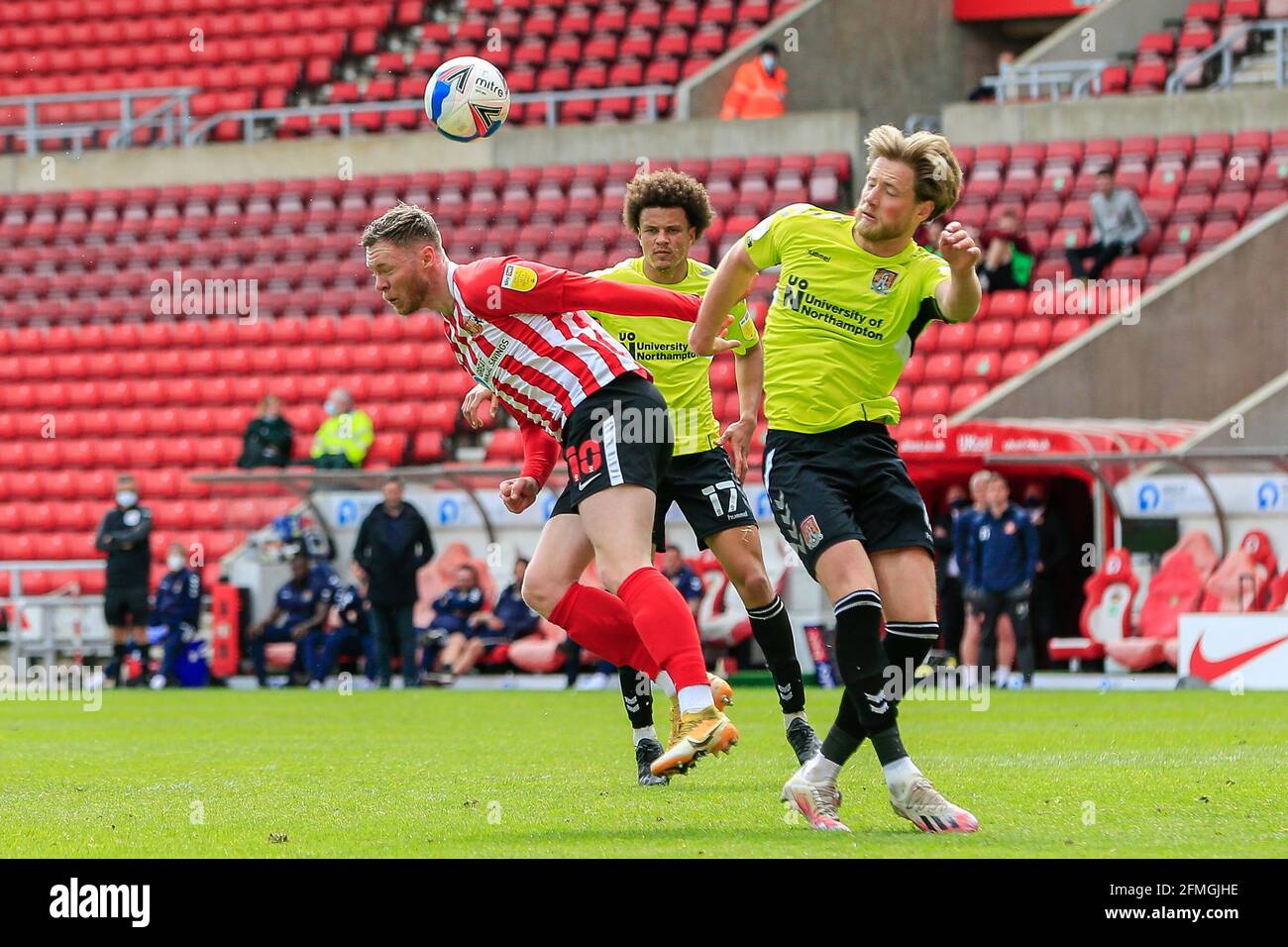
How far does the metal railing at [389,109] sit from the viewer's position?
26516 mm

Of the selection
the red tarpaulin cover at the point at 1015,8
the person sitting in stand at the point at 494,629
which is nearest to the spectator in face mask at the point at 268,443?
the person sitting in stand at the point at 494,629

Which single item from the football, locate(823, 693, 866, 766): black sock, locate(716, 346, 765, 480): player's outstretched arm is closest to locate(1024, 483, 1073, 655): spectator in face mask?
the football

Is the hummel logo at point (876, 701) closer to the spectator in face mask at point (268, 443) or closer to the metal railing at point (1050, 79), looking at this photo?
the spectator in face mask at point (268, 443)

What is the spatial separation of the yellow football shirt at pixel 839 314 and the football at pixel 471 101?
4.09 m

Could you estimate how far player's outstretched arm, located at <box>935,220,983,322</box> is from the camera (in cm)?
603

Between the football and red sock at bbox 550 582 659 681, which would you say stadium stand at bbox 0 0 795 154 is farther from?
red sock at bbox 550 582 659 681

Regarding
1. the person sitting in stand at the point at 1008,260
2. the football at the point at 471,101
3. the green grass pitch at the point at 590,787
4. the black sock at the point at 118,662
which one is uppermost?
the person sitting in stand at the point at 1008,260

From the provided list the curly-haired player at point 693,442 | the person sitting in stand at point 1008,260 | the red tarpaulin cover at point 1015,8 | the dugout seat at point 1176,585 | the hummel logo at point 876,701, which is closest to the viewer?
the hummel logo at point 876,701

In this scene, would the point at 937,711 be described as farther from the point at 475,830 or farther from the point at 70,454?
the point at 70,454

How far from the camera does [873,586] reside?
642cm

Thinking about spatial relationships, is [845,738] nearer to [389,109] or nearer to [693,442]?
[693,442]

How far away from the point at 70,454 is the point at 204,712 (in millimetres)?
10770

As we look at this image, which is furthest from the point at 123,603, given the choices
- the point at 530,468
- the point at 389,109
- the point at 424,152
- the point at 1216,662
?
the point at 530,468

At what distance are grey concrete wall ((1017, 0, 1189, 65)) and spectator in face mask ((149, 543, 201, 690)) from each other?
13260 mm
